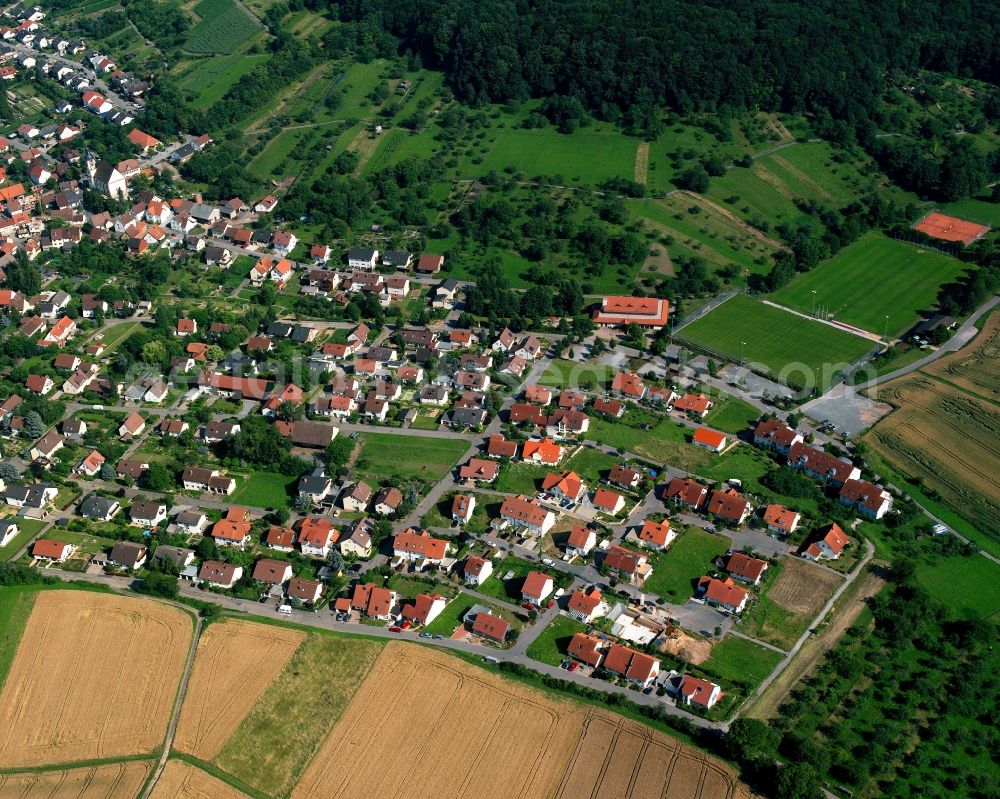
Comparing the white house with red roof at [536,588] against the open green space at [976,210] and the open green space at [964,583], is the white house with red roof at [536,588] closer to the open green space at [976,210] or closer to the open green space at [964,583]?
the open green space at [964,583]

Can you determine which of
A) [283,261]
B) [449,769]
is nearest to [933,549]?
[449,769]

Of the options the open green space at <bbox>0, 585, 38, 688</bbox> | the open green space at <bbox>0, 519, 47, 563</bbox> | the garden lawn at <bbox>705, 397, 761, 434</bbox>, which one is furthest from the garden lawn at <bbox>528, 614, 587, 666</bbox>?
the open green space at <bbox>0, 519, 47, 563</bbox>

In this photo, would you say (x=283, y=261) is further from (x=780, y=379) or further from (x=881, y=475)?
(x=881, y=475)

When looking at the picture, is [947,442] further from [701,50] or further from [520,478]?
[701,50]

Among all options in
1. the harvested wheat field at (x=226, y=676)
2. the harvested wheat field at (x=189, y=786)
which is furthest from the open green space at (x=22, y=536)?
the harvested wheat field at (x=189, y=786)

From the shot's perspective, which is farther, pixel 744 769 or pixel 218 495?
pixel 218 495

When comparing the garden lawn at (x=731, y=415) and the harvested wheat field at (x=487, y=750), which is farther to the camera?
the garden lawn at (x=731, y=415)
